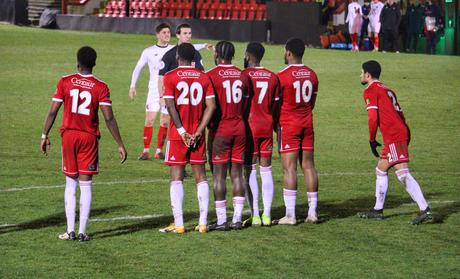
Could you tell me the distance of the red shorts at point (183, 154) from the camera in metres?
13.1

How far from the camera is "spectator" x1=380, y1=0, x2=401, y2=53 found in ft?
148

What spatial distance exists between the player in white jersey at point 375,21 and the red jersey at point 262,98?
105 ft

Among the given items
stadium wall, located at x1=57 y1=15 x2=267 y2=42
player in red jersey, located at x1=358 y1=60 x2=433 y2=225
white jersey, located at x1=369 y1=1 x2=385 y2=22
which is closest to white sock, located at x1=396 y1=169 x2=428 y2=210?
player in red jersey, located at x1=358 y1=60 x2=433 y2=225

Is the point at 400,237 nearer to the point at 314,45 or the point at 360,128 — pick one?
the point at 360,128

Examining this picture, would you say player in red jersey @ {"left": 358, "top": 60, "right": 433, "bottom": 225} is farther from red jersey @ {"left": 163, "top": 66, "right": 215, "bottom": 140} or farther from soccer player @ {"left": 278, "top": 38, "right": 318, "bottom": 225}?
red jersey @ {"left": 163, "top": 66, "right": 215, "bottom": 140}

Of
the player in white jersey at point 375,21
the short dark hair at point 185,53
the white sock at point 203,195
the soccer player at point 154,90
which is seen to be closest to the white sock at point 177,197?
the white sock at point 203,195

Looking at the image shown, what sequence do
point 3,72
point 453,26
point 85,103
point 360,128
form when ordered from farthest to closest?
point 453,26, point 3,72, point 360,128, point 85,103

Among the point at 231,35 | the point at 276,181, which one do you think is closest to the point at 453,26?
the point at 231,35

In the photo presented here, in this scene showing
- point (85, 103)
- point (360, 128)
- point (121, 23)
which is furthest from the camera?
point (121, 23)

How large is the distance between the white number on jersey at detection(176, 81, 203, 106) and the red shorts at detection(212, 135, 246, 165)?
0.57m

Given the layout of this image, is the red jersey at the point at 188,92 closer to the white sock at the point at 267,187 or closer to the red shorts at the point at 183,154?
the red shorts at the point at 183,154

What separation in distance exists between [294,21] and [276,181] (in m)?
30.1

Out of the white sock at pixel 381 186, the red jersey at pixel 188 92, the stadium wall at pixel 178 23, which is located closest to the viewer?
the red jersey at pixel 188 92

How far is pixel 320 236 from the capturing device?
13281mm
